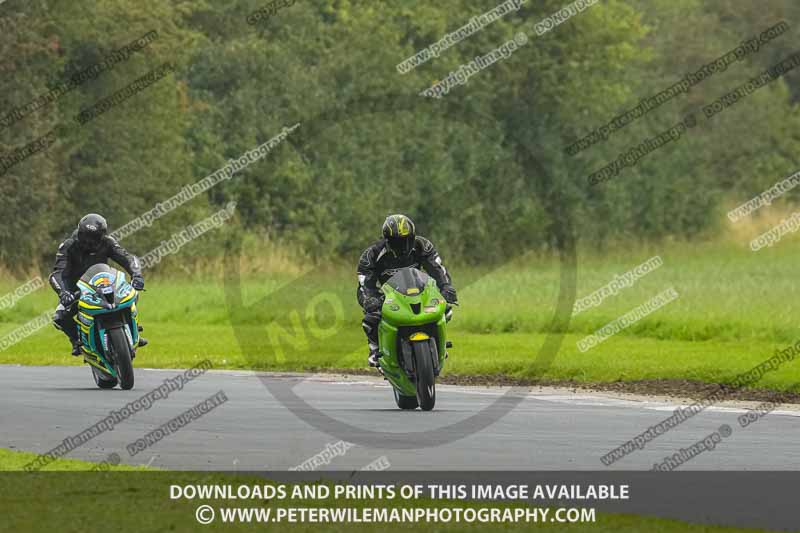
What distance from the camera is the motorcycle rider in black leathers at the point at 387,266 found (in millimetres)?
19859

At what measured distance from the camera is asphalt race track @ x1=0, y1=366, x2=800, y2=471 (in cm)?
1516

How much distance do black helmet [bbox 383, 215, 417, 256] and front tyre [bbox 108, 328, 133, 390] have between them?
175 inches

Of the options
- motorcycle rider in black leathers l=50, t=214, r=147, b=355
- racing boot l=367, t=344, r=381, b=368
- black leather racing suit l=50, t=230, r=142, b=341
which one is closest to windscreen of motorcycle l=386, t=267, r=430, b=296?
racing boot l=367, t=344, r=381, b=368

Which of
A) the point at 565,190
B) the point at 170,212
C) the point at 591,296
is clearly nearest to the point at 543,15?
the point at 565,190

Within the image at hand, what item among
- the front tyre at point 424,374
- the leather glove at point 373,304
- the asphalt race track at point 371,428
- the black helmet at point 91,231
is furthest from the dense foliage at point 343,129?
the front tyre at point 424,374

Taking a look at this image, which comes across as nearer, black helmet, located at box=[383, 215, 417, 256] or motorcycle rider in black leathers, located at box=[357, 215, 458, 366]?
black helmet, located at box=[383, 215, 417, 256]

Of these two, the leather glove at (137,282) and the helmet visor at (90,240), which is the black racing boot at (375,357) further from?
the helmet visor at (90,240)

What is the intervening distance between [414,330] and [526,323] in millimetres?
15880

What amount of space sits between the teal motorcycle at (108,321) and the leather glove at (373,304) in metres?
4.19

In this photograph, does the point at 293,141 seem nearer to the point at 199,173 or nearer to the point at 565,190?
the point at 199,173

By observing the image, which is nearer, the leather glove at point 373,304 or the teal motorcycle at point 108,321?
the leather glove at point 373,304

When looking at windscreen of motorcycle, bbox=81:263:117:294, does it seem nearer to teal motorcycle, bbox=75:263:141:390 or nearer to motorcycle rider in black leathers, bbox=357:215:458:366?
teal motorcycle, bbox=75:263:141:390

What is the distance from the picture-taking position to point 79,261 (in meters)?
24.0

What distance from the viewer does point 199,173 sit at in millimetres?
64000
